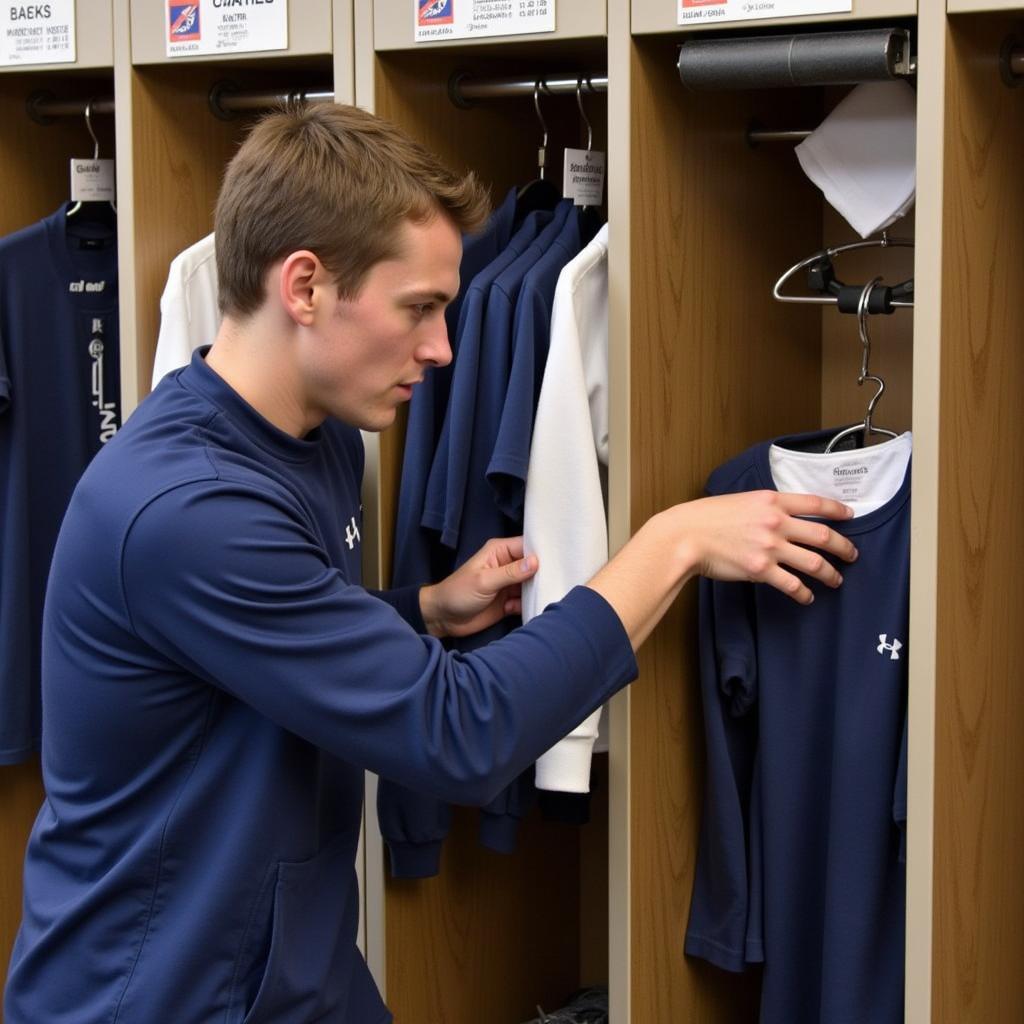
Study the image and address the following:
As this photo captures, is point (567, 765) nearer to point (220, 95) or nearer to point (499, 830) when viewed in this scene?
point (499, 830)

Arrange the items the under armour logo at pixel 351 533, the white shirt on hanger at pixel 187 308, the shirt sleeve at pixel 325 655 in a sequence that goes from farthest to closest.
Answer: the white shirt on hanger at pixel 187 308 < the under armour logo at pixel 351 533 < the shirt sleeve at pixel 325 655

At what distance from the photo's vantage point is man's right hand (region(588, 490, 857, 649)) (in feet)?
6.02

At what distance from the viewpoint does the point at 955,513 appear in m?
2.02

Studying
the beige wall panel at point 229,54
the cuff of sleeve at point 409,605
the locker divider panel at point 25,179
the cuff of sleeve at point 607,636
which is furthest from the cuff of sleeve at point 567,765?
the locker divider panel at point 25,179

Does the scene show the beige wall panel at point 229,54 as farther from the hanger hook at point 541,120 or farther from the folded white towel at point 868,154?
the folded white towel at point 868,154

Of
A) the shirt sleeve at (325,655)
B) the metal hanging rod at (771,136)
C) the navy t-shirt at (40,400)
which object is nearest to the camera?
the shirt sleeve at (325,655)

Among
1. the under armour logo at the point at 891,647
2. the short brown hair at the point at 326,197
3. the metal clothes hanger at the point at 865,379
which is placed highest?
the short brown hair at the point at 326,197

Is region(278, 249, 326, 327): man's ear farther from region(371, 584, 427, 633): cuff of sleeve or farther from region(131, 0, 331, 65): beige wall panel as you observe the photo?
region(131, 0, 331, 65): beige wall panel

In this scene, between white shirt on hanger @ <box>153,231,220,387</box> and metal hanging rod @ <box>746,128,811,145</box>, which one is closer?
metal hanging rod @ <box>746,128,811,145</box>

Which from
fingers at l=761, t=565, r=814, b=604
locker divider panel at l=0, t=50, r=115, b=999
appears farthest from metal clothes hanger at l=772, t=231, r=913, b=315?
locker divider panel at l=0, t=50, r=115, b=999

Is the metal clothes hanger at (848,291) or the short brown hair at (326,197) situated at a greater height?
the short brown hair at (326,197)

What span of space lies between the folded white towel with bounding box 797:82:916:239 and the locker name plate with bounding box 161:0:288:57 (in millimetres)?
804

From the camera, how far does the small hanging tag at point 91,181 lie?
2.76 meters

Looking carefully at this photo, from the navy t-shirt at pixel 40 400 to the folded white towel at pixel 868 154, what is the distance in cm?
132
